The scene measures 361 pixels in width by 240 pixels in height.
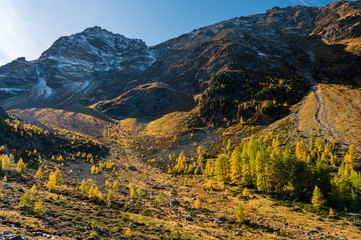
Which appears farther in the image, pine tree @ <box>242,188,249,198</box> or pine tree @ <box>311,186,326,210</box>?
pine tree @ <box>242,188,249,198</box>

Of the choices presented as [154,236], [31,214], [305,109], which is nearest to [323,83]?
[305,109]

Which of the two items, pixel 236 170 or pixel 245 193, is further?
pixel 236 170

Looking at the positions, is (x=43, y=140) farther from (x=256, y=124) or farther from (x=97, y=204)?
(x=256, y=124)

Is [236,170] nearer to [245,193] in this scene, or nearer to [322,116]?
[245,193]

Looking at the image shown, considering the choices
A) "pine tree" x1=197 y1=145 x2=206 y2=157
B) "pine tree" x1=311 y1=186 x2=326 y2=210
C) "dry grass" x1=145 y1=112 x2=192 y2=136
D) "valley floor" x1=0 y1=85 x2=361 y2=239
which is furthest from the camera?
"dry grass" x1=145 y1=112 x2=192 y2=136

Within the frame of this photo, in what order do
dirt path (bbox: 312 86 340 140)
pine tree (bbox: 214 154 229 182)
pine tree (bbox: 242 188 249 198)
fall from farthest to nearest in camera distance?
1. dirt path (bbox: 312 86 340 140)
2. pine tree (bbox: 214 154 229 182)
3. pine tree (bbox: 242 188 249 198)

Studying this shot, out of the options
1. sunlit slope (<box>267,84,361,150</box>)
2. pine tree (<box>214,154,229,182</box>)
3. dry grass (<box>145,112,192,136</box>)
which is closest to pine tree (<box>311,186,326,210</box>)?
pine tree (<box>214,154,229,182</box>)

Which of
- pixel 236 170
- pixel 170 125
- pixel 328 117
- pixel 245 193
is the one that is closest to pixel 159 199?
pixel 245 193

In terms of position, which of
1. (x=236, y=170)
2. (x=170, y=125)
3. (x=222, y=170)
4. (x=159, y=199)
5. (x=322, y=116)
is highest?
(x=322, y=116)

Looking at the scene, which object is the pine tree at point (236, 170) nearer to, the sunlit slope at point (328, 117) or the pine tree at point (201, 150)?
the pine tree at point (201, 150)

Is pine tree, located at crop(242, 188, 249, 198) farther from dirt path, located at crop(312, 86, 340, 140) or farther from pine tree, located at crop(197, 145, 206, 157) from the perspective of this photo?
dirt path, located at crop(312, 86, 340, 140)

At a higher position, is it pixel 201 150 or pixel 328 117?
pixel 328 117

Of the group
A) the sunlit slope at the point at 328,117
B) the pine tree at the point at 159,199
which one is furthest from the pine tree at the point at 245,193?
the sunlit slope at the point at 328,117

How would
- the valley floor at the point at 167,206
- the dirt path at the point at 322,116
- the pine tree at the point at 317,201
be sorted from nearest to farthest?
the valley floor at the point at 167,206 < the pine tree at the point at 317,201 < the dirt path at the point at 322,116
